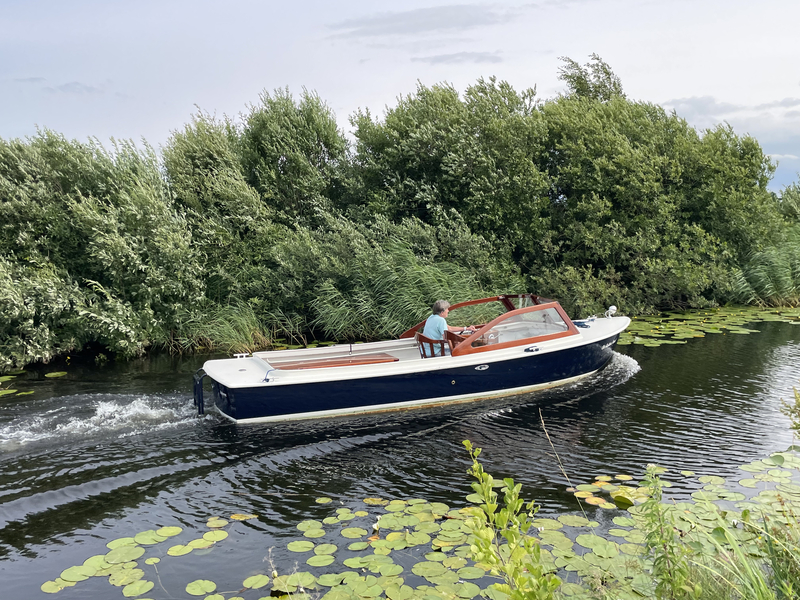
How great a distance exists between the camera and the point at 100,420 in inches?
313

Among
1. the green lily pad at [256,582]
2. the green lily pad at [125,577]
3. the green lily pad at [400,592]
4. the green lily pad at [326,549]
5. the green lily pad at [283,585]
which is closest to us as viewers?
the green lily pad at [400,592]

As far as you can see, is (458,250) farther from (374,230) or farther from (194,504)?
(194,504)

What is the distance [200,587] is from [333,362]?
453 centimetres

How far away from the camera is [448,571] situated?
4.39m

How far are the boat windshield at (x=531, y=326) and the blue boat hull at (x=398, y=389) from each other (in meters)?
0.44

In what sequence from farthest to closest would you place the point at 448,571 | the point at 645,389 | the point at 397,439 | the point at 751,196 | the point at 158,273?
the point at 751,196 < the point at 158,273 < the point at 645,389 < the point at 397,439 < the point at 448,571

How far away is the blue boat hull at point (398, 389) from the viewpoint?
7.90 m

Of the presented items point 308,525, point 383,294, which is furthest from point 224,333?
point 308,525

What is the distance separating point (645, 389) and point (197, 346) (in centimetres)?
935

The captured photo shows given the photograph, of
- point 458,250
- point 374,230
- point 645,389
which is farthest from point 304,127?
point 645,389

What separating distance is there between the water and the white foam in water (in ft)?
0.10

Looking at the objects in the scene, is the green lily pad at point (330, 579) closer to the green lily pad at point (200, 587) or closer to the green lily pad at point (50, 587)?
the green lily pad at point (200, 587)

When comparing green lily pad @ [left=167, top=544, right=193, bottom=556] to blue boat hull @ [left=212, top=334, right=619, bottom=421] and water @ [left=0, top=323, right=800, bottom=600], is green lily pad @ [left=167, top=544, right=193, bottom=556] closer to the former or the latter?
water @ [left=0, top=323, right=800, bottom=600]

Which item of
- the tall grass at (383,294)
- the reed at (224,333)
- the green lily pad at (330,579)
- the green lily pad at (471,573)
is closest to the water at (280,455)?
the green lily pad at (330,579)
